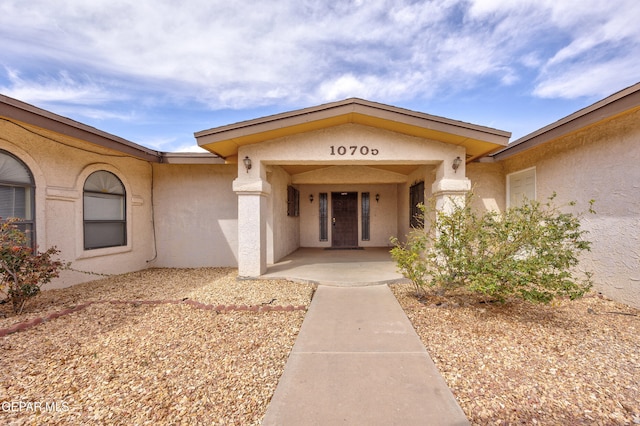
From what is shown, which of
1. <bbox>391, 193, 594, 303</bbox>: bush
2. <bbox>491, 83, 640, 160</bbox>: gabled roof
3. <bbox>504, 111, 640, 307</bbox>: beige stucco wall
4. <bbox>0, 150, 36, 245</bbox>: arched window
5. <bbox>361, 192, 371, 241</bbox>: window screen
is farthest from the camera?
<bbox>361, 192, 371, 241</bbox>: window screen

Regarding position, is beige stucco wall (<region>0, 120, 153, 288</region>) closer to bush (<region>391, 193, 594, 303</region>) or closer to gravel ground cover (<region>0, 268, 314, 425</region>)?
gravel ground cover (<region>0, 268, 314, 425</region>)

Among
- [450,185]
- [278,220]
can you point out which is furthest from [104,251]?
[450,185]

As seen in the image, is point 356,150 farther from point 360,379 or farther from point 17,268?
point 17,268

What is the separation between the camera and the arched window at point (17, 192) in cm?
463

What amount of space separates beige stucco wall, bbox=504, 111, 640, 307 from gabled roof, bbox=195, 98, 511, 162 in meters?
1.40

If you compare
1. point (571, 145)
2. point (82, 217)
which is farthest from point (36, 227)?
point (571, 145)

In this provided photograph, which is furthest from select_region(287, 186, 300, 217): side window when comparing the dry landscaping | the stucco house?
the dry landscaping

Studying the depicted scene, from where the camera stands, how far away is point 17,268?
13.0 feet

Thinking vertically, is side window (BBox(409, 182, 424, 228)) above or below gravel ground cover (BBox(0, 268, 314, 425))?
above

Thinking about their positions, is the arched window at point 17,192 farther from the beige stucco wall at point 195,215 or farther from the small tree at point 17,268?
the beige stucco wall at point 195,215

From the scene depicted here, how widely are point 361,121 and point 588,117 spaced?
143 inches

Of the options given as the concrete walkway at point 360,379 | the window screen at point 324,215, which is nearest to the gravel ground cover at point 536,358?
the concrete walkway at point 360,379

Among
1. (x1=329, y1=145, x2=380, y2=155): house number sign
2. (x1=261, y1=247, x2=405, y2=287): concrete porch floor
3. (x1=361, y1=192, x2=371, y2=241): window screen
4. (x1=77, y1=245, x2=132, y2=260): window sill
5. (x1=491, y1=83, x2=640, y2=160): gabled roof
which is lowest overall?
(x1=261, y1=247, x2=405, y2=287): concrete porch floor

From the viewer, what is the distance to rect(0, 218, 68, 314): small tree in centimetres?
386
